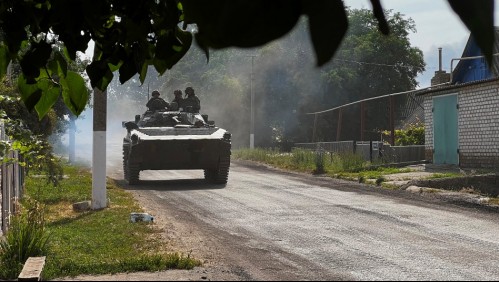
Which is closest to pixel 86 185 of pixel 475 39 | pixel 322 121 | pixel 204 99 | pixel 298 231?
pixel 298 231

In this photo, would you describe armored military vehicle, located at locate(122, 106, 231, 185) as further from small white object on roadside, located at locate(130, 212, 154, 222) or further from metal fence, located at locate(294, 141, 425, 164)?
metal fence, located at locate(294, 141, 425, 164)


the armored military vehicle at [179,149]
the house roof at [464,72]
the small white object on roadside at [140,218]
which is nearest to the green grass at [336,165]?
the house roof at [464,72]

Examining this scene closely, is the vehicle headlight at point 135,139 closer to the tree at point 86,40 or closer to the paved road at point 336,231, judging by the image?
the paved road at point 336,231

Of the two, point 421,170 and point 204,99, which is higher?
point 204,99

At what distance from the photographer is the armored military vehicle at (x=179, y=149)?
14.9m

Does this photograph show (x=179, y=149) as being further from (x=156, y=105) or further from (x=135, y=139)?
(x=156, y=105)

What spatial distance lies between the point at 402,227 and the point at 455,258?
2102 millimetres

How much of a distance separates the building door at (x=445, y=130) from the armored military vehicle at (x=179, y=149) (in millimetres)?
7296

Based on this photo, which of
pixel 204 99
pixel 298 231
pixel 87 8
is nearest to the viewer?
pixel 87 8

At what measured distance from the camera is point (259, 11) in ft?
3.03

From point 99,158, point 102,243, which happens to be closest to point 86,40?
point 102,243

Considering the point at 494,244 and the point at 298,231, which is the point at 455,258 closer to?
the point at 494,244

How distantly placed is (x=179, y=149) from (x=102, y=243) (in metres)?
7.73

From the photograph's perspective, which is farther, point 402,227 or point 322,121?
point 322,121
